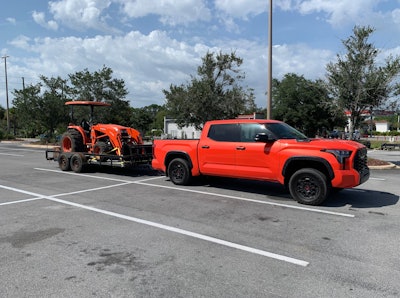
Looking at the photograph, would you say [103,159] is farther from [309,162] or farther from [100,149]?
[309,162]

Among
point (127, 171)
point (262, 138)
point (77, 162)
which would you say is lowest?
point (127, 171)

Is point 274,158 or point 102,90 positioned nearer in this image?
point 274,158

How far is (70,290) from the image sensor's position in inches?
142

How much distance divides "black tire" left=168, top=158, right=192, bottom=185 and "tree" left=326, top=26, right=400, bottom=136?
31.5 ft

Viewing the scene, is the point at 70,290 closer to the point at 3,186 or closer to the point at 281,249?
the point at 281,249

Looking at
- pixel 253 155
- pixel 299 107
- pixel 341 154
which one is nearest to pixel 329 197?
pixel 341 154

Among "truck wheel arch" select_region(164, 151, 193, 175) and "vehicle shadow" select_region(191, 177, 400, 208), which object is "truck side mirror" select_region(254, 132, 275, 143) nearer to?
"vehicle shadow" select_region(191, 177, 400, 208)

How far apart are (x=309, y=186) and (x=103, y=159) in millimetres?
6996

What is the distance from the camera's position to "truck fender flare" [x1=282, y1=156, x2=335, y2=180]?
7098 mm

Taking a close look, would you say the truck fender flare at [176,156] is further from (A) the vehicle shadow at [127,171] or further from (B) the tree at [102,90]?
(B) the tree at [102,90]

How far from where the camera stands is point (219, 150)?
873cm

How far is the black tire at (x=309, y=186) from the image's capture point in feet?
23.6

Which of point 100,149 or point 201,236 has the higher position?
point 100,149

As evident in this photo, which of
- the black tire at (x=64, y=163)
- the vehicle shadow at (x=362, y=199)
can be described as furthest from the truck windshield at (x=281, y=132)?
the black tire at (x=64, y=163)
